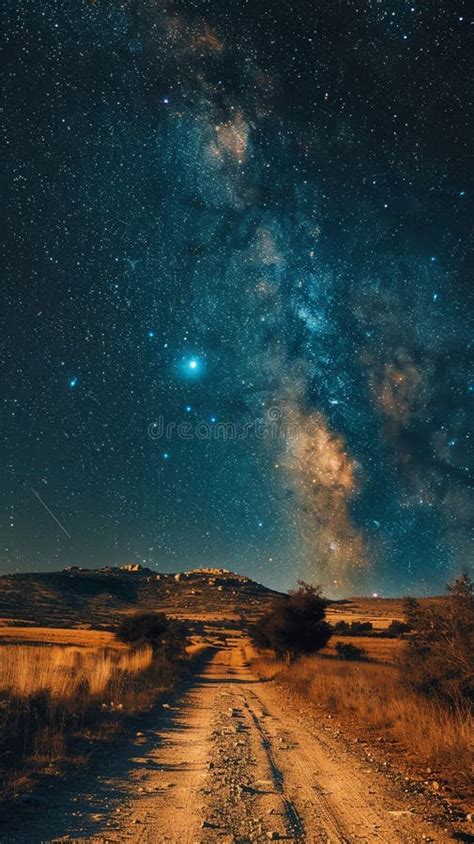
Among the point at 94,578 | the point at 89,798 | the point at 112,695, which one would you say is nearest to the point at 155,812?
the point at 89,798

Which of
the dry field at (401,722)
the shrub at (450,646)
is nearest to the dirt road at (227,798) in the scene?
the dry field at (401,722)

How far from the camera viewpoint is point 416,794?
667cm

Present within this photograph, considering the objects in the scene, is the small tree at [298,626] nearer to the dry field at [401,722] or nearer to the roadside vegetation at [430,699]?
the dry field at [401,722]

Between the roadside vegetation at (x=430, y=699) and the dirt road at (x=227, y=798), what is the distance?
1213 mm

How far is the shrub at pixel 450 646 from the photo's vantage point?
1058 centimetres

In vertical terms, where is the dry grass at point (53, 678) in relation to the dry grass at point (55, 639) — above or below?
above

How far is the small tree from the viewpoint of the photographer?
32.1 metres

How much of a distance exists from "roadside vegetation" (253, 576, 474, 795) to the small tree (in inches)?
621

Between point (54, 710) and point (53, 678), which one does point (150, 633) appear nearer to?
point (53, 678)

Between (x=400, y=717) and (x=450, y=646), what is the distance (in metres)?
2.06

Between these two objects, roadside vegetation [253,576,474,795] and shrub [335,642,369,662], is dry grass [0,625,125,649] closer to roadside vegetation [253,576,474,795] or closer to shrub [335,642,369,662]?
shrub [335,642,369,662]

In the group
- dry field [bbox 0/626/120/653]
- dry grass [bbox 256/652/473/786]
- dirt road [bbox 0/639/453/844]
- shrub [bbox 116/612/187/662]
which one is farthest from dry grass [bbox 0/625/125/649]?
dirt road [bbox 0/639/453/844]

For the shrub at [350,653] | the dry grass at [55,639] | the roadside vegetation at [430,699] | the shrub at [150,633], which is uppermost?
the roadside vegetation at [430,699]

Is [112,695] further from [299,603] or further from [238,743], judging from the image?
[299,603]
